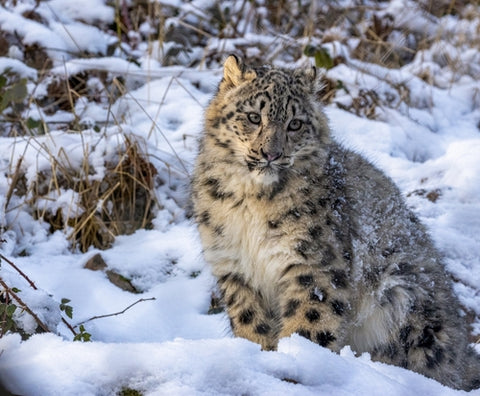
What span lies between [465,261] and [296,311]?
213 centimetres

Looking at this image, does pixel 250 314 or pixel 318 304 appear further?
pixel 250 314

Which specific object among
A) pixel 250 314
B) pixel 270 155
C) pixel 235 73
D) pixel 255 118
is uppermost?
pixel 235 73

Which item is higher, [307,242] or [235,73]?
[235,73]

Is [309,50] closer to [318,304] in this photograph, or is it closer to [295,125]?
[295,125]

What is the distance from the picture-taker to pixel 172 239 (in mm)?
5902

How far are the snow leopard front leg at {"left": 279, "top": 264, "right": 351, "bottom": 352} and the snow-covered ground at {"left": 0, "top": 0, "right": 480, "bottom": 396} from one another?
0.88m

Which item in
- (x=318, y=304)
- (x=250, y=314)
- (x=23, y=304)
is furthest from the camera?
(x=250, y=314)

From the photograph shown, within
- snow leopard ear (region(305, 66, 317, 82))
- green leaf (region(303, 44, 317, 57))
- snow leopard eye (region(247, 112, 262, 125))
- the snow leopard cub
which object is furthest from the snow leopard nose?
green leaf (region(303, 44, 317, 57))

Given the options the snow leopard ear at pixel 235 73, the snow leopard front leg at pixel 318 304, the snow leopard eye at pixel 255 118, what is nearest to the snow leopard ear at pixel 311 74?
the snow leopard ear at pixel 235 73

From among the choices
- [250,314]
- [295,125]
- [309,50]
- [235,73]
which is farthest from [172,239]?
[309,50]

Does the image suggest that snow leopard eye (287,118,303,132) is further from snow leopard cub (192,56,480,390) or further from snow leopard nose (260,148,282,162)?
snow leopard nose (260,148,282,162)

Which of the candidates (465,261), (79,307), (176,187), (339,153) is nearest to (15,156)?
(176,187)

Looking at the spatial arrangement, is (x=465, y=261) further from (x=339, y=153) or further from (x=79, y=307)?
(x=79, y=307)

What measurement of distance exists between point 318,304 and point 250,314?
536 mm
